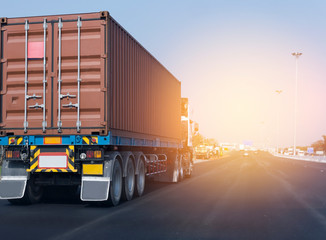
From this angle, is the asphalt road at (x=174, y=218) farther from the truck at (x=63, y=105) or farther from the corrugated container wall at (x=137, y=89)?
the corrugated container wall at (x=137, y=89)

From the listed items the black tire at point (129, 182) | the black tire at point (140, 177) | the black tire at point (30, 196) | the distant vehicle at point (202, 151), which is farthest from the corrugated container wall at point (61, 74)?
the distant vehicle at point (202, 151)

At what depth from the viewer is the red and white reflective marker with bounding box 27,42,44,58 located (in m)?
12.3

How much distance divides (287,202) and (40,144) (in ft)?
23.0

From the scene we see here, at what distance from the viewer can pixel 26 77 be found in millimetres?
12242

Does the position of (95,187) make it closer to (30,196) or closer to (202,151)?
(30,196)

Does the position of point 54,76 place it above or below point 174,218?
above

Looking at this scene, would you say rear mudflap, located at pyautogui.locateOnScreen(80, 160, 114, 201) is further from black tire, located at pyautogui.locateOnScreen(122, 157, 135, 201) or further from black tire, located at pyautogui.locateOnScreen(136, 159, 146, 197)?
black tire, located at pyautogui.locateOnScreen(136, 159, 146, 197)

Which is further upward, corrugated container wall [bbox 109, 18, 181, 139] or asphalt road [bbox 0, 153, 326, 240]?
corrugated container wall [bbox 109, 18, 181, 139]

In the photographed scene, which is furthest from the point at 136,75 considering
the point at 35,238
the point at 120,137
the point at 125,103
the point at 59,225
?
the point at 35,238

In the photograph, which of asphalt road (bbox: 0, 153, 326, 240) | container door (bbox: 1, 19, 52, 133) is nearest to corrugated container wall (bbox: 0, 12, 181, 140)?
container door (bbox: 1, 19, 52, 133)

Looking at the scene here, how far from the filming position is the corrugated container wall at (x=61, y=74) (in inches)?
467

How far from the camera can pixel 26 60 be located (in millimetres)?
12305

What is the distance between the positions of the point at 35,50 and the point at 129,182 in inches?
175

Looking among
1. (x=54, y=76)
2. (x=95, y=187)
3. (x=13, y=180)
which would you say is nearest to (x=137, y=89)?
(x=54, y=76)
